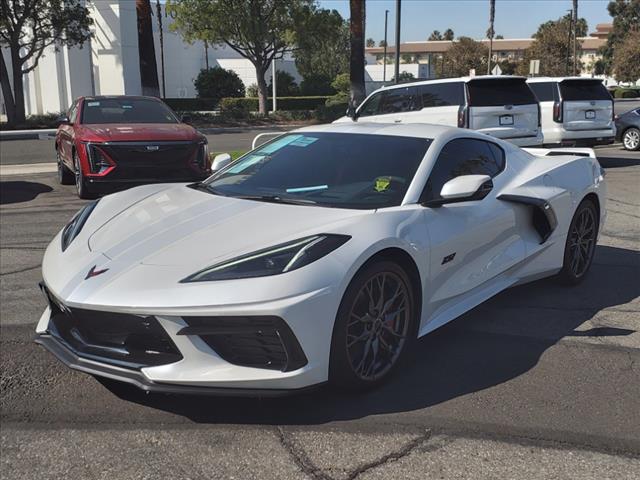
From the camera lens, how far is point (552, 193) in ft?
16.6

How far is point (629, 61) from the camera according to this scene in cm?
6400

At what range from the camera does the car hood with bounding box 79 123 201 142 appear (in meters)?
9.59

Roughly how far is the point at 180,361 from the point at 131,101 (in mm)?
8883

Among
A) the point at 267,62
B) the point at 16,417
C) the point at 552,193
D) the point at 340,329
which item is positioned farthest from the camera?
the point at 267,62

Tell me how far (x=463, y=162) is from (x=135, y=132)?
21.2 feet

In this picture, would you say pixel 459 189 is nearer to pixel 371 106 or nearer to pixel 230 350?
pixel 230 350

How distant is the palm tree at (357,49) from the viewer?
76.5 ft

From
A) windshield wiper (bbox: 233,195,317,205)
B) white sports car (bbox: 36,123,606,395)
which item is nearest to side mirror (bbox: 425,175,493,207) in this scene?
white sports car (bbox: 36,123,606,395)

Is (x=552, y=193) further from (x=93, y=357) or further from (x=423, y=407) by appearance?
(x=93, y=357)

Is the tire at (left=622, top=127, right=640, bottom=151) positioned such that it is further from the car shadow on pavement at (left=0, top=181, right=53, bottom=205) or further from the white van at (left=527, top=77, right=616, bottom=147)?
the car shadow on pavement at (left=0, top=181, right=53, bottom=205)

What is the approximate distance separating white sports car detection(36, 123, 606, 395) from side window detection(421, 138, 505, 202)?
0.01 m

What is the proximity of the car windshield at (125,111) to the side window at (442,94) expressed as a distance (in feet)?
15.9

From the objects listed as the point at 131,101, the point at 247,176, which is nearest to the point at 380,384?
the point at 247,176

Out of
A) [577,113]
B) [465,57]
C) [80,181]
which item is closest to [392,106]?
[577,113]
